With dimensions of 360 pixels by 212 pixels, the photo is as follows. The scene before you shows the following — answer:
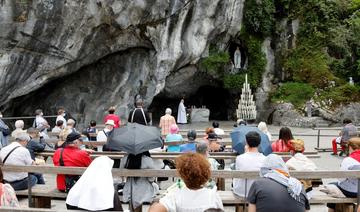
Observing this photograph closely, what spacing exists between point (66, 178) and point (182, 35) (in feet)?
57.7

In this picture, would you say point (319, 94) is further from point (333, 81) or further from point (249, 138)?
point (249, 138)

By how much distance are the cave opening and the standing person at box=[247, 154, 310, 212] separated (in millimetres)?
26908

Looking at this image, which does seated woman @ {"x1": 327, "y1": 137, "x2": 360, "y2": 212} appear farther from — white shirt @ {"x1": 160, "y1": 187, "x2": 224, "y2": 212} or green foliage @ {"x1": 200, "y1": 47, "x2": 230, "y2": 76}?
green foliage @ {"x1": 200, "y1": 47, "x2": 230, "y2": 76}

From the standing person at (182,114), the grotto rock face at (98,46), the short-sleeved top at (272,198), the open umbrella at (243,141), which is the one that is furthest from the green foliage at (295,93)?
the short-sleeved top at (272,198)

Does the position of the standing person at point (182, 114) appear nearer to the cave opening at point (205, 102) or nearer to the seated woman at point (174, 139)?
the cave opening at point (205, 102)

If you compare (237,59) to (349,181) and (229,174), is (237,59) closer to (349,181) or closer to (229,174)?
(349,181)

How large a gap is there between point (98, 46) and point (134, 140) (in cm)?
1541

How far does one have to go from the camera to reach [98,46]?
21188 millimetres

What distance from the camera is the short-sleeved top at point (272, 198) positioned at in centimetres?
414

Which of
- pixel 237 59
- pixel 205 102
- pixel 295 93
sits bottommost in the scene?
pixel 205 102

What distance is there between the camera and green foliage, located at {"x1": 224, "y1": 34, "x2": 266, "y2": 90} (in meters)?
27.8

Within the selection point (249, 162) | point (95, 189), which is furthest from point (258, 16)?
point (95, 189)

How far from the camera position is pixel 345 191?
21.9ft

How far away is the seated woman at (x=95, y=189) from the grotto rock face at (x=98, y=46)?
48.7 feet
